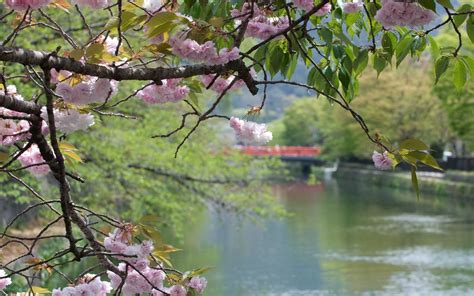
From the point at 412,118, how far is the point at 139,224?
3430 cm

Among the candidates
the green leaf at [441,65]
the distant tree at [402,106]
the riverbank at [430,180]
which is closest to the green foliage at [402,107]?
the distant tree at [402,106]

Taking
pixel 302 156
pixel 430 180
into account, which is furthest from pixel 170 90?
pixel 302 156

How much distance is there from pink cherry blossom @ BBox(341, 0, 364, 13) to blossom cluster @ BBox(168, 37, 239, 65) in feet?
1.78

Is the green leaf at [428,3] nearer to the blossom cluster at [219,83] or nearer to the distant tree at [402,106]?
the blossom cluster at [219,83]

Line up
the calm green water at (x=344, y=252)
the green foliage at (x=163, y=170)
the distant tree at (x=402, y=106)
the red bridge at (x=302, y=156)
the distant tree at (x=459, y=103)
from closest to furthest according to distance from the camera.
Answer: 1. the green foliage at (x=163, y=170)
2. the calm green water at (x=344, y=252)
3. the distant tree at (x=459, y=103)
4. the distant tree at (x=402, y=106)
5. the red bridge at (x=302, y=156)

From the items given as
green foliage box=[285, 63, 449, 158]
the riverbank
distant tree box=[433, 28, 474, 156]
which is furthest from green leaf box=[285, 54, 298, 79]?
green foliage box=[285, 63, 449, 158]

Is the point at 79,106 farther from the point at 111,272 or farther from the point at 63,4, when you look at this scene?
the point at 111,272

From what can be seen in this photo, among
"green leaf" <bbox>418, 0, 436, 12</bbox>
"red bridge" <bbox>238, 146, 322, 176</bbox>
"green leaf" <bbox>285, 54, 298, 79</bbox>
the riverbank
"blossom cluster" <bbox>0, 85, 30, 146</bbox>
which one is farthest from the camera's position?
"red bridge" <bbox>238, 146, 322, 176</bbox>

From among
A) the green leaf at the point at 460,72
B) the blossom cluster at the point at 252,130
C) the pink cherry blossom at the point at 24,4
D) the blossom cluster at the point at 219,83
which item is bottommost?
the blossom cluster at the point at 252,130

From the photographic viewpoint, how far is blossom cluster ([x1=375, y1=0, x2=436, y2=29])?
1.92 m

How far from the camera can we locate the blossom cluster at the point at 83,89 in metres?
1.93

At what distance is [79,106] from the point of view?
2107 mm

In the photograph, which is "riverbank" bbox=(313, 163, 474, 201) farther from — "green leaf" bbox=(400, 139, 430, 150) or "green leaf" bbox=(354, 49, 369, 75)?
"green leaf" bbox=(400, 139, 430, 150)

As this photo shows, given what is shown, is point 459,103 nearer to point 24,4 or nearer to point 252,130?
point 252,130
